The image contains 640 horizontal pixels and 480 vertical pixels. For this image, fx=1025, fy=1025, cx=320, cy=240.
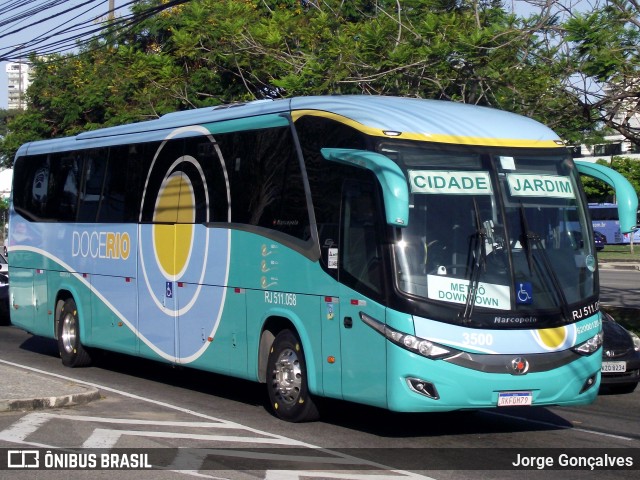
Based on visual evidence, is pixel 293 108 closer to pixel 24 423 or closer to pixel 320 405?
pixel 320 405

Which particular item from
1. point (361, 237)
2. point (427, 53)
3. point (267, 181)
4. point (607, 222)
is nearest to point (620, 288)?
point (427, 53)

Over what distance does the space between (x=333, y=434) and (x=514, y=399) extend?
1.90m

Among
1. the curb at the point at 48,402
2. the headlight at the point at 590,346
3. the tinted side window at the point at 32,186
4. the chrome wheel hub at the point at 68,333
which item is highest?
the tinted side window at the point at 32,186

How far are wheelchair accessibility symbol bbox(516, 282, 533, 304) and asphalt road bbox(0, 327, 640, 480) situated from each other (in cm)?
139

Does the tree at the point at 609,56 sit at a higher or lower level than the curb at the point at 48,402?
higher

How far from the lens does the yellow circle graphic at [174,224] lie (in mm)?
13156

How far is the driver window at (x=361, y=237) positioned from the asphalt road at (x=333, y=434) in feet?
5.26

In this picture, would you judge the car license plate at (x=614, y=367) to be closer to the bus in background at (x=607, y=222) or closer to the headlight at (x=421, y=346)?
the headlight at (x=421, y=346)

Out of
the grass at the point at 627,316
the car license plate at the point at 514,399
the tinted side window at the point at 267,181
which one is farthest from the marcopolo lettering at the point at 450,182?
the grass at the point at 627,316

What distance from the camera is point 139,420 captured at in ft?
35.5

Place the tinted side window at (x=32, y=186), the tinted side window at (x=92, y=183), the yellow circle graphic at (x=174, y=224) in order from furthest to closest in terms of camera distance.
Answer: the tinted side window at (x=32, y=186) → the tinted side window at (x=92, y=183) → the yellow circle graphic at (x=174, y=224)

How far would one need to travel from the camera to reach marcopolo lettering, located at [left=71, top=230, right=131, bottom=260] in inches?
579

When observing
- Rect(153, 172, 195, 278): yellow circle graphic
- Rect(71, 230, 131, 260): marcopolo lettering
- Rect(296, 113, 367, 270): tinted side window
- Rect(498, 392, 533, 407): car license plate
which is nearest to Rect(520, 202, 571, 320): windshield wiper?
Rect(498, 392, 533, 407): car license plate

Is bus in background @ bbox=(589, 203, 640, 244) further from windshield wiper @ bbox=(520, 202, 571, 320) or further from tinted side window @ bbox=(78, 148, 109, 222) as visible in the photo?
windshield wiper @ bbox=(520, 202, 571, 320)
